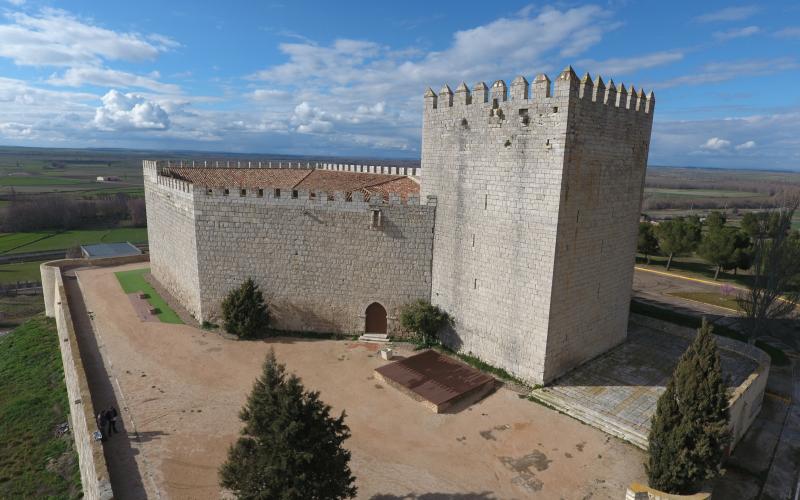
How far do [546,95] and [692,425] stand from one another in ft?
24.8

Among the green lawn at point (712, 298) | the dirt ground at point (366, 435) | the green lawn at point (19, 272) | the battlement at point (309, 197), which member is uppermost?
the battlement at point (309, 197)

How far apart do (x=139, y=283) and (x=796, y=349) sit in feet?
87.4

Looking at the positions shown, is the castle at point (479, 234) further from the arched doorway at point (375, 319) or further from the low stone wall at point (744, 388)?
the low stone wall at point (744, 388)

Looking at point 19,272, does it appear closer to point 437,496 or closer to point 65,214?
point 65,214

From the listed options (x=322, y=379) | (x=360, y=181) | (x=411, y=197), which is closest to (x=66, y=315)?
(x=322, y=379)

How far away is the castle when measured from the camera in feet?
36.3

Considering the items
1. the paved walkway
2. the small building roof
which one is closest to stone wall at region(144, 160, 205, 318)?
the small building roof

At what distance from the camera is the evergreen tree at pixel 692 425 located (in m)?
7.82

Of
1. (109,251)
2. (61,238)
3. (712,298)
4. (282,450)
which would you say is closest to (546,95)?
(282,450)

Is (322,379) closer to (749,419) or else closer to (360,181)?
(360,181)

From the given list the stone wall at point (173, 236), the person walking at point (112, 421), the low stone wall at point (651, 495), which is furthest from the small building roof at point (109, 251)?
the low stone wall at point (651, 495)

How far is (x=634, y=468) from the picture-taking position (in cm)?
898

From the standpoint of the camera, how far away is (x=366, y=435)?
9.91 m

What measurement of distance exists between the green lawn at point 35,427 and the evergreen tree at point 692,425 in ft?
39.5
